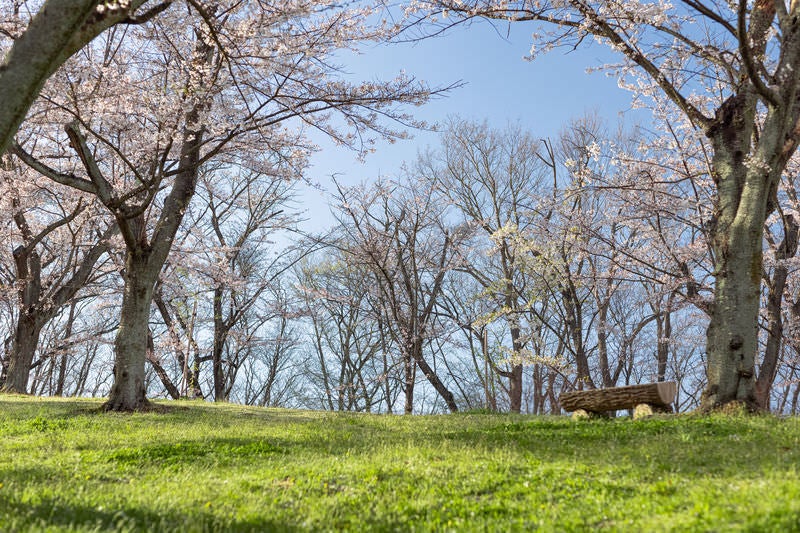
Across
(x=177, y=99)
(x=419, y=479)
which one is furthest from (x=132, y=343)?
(x=419, y=479)

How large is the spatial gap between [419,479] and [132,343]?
29.5ft

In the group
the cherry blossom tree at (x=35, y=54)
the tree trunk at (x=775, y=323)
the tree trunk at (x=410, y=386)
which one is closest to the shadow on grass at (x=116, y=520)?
the cherry blossom tree at (x=35, y=54)

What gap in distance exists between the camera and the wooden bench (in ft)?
32.0

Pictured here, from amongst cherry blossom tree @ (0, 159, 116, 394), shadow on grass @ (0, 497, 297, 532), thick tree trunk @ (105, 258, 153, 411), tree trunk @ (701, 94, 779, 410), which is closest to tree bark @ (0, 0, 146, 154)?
shadow on grass @ (0, 497, 297, 532)

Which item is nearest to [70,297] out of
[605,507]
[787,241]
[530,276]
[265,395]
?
[265,395]

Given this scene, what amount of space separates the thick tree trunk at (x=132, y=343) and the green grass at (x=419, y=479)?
319 centimetres

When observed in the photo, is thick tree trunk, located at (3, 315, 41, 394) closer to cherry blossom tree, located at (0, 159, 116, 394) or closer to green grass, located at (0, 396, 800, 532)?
cherry blossom tree, located at (0, 159, 116, 394)

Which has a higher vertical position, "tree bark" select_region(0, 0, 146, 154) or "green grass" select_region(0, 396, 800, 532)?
"tree bark" select_region(0, 0, 146, 154)

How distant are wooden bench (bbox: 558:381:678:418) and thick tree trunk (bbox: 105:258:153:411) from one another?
9.24 meters

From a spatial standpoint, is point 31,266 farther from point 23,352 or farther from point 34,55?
point 34,55

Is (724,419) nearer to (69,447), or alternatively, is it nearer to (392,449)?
(392,449)

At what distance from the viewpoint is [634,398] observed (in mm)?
9836

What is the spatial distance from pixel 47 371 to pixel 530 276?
27751 millimetres

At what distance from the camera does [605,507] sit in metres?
4.05
